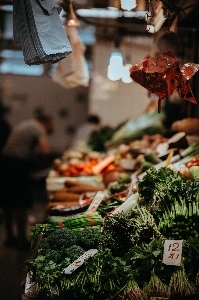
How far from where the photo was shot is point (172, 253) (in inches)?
139

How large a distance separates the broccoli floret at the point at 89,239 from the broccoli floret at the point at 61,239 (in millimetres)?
55

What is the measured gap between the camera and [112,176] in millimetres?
7809

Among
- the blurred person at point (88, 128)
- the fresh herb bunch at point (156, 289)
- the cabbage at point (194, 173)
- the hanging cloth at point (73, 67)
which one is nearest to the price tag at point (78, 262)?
the fresh herb bunch at point (156, 289)

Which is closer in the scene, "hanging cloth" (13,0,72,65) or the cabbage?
"hanging cloth" (13,0,72,65)

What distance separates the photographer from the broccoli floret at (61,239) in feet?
13.1

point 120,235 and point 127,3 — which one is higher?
point 127,3

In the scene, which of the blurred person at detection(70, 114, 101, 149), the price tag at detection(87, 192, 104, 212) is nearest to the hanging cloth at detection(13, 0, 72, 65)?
the price tag at detection(87, 192, 104, 212)

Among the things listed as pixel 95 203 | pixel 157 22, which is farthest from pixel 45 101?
pixel 95 203

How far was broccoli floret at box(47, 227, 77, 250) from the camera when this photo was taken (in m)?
3.98

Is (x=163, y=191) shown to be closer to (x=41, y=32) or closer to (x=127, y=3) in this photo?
(x=41, y=32)

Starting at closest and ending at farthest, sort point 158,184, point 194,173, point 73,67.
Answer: point 158,184
point 194,173
point 73,67

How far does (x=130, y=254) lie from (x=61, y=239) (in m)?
0.65

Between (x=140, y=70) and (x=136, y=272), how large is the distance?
210 centimetres

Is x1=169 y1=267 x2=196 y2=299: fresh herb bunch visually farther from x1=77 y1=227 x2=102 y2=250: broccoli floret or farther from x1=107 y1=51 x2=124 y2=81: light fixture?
x1=107 y1=51 x2=124 y2=81: light fixture
